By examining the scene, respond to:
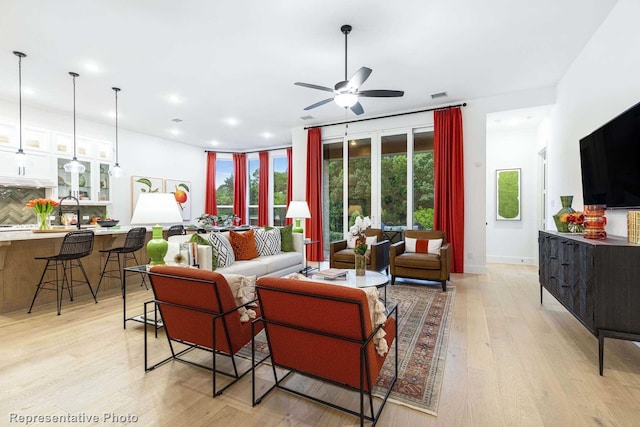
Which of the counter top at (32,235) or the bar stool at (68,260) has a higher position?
the counter top at (32,235)

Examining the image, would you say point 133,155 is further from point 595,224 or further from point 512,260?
point 512,260

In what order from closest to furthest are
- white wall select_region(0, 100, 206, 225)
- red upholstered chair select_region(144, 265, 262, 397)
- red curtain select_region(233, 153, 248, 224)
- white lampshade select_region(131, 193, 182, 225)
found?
red upholstered chair select_region(144, 265, 262, 397)
white lampshade select_region(131, 193, 182, 225)
white wall select_region(0, 100, 206, 225)
red curtain select_region(233, 153, 248, 224)

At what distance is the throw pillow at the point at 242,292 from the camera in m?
2.07

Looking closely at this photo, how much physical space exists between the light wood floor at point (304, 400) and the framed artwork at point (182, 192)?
5.23 meters

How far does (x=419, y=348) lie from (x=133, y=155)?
298 inches

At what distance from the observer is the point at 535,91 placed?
5090mm

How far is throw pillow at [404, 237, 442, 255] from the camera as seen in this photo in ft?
15.9

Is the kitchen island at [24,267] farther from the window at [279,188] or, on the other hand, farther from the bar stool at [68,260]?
the window at [279,188]

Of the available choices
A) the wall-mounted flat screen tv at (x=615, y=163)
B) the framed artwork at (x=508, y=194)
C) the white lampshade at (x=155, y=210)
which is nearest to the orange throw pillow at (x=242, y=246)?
the white lampshade at (x=155, y=210)

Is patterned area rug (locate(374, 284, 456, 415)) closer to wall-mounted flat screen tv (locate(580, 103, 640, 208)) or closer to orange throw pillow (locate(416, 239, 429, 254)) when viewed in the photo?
orange throw pillow (locate(416, 239, 429, 254))

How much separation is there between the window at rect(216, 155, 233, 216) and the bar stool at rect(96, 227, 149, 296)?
457 cm

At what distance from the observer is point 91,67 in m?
4.14

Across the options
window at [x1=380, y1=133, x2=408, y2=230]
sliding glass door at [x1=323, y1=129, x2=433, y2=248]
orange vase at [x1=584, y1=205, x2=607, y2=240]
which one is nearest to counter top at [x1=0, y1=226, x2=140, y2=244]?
sliding glass door at [x1=323, y1=129, x2=433, y2=248]

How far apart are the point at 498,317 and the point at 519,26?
10.5 feet
